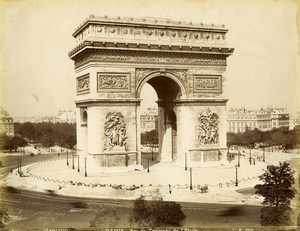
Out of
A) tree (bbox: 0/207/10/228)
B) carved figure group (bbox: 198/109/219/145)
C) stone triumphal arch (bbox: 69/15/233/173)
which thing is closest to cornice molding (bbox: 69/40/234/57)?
stone triumphal arch (bbox: 69/15/233/173)

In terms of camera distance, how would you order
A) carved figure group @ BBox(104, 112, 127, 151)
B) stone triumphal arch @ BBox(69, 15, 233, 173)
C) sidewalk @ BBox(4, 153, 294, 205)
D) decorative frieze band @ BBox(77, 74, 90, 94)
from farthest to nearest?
decorative frieze band @ BBox(77, 74, 90, 94), carved figure group @ BBox(104, 112, 127, 151), stone triumphal arch @ BBox(69, 15, 233, 173), sidewalk @ BBox(4, 153, 294, 205)

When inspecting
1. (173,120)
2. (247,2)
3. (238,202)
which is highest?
(247,2)

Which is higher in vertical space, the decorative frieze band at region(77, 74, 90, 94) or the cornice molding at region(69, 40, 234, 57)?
the cornice molding at region(69, 40, 234, 57)

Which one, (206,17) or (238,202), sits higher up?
(206,17)

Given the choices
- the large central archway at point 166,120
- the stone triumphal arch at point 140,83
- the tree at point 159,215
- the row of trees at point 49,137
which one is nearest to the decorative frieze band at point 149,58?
the stone triumphal arch at point 140,83

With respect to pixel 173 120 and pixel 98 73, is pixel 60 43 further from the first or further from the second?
pixel 173 120

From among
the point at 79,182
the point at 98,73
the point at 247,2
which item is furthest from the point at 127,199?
the point at 247,2

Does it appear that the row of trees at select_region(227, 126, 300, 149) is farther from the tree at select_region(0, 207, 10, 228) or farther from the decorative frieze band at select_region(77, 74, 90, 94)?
the tree at select_region(0, 207, 10, 228)
